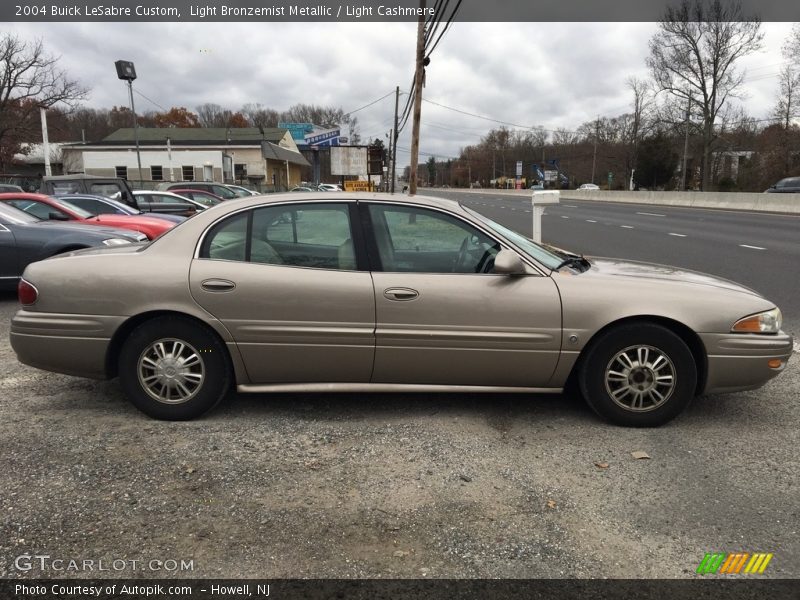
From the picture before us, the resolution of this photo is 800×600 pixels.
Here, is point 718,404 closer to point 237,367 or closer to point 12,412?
point 237,367

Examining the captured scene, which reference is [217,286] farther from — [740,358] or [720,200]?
Answer: [720,200]

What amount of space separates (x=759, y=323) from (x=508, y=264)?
1648 mm

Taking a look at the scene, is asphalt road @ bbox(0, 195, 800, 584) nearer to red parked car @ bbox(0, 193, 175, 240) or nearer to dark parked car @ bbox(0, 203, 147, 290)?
dark parked car @ bbox(0, 203, 147, 290)

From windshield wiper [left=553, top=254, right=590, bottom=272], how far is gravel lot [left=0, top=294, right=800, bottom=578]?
99 centimetres

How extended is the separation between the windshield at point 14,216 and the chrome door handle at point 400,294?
6.16 m

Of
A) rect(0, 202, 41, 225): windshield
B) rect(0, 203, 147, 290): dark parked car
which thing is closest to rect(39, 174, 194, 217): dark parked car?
rect(0, 202, 41, 225): windshield

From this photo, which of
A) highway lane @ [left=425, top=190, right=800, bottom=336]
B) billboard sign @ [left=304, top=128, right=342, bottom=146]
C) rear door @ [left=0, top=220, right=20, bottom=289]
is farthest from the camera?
billboard sign @ [left=304, top=128, right=342, bottom=146]

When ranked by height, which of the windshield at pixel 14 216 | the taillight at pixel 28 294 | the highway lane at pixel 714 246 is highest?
the windshield at pixel 14 216

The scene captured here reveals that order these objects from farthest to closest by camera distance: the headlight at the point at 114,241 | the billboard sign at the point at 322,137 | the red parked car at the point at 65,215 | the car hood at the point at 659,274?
the billboard sign at the point at 322,137
the red parked car at the point at 65,215
the headlight at the point at 114,241
the car hood at the point at 659,274

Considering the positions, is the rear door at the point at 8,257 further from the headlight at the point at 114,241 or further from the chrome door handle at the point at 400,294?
the chrome door handle at the point at 400,294

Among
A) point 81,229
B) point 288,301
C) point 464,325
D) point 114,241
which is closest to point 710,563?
point 464,325

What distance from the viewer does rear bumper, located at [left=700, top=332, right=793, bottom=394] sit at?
3.64 meters

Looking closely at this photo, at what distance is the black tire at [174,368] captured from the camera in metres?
3.71

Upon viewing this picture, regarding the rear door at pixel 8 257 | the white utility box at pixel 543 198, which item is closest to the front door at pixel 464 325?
the white utility box at pixel 543 198
